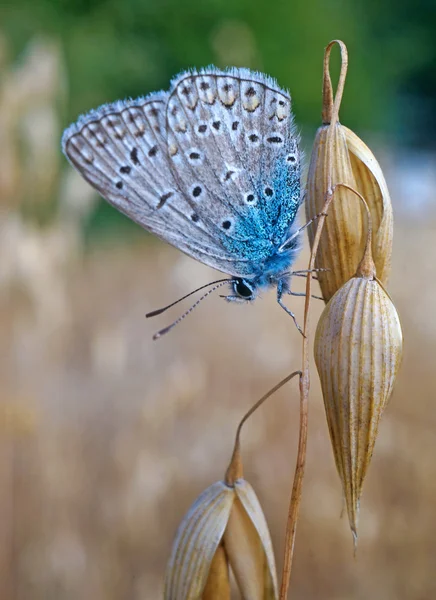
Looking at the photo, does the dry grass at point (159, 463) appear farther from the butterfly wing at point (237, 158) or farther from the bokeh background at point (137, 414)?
Answer: the butterfly wing at point (237, 158)

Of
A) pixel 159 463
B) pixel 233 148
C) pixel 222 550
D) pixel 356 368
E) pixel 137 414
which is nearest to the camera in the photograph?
pixel 356 368

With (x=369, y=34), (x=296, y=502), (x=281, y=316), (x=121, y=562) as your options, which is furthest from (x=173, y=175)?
(x=369, y=34)

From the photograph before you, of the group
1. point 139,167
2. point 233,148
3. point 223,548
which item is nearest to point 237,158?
point 233,148

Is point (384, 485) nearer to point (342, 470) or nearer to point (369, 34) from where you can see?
point (342, 470)

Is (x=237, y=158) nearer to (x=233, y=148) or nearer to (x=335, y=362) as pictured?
(x=233, y=148)

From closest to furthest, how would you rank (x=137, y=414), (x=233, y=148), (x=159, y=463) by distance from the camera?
(x=233, y=148), (x=159, y=463), (x=137, y=414)

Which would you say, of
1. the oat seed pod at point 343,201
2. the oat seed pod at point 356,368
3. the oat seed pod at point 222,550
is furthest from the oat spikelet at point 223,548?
the oat seed pod at point 343,201

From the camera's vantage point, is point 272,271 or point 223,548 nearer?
point 223,548
